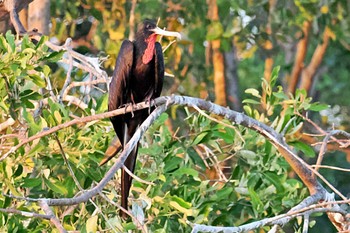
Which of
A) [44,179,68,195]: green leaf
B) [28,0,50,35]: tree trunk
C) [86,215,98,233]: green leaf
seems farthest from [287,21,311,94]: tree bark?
[86,215,98,233]: green leaf

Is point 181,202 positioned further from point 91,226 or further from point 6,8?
point 6,8

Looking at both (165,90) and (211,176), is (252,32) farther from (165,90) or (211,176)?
(211,176)

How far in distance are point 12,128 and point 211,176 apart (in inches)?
93.1

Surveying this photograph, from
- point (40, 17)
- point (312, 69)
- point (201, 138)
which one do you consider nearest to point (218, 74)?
point (312, 69)

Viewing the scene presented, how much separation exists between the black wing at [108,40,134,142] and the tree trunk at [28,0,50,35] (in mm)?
1364

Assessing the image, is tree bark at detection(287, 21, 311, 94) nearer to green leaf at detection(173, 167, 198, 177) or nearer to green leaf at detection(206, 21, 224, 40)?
green leaf at detection(206, 21, 224, 40)

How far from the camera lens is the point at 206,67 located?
8148 millimetres

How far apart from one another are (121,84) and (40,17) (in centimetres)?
155

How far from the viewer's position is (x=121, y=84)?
13.0 feet

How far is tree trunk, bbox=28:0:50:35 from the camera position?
5.37 meters

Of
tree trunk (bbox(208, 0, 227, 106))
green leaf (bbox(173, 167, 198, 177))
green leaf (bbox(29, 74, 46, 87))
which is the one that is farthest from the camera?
tree trunk (bbox(208, 0, 227, 106))

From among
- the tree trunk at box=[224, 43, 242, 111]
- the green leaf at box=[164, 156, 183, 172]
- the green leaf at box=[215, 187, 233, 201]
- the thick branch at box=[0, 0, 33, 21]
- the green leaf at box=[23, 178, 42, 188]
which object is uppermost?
the thick branch at box=[0, 0, 33, 21]

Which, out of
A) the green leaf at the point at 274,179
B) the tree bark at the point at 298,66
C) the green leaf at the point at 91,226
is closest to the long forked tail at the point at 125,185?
the green leaf at the point at 91,226

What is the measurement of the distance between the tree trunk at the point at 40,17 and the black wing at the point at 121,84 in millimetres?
1364
